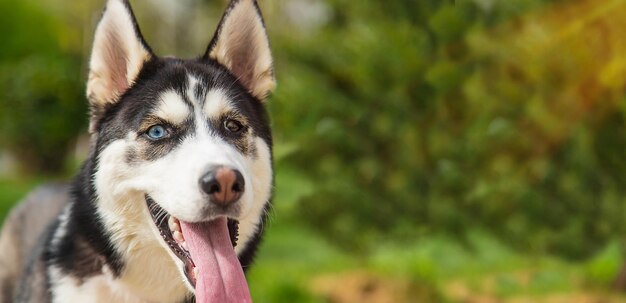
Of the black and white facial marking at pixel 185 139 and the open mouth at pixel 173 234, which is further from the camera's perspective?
the open mouth at pixel 173 234

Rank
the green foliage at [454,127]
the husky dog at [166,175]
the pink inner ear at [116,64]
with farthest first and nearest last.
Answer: the green foliage at [454,127], the pink inner ear at [116,64], the husky dog at [166,175]

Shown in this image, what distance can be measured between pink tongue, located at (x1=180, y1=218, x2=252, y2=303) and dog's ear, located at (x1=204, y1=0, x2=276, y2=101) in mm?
711

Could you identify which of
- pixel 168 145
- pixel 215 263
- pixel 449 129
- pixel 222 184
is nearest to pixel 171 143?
pixel 168 145

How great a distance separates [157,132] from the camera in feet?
9.09

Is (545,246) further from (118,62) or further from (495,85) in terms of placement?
(118,62)

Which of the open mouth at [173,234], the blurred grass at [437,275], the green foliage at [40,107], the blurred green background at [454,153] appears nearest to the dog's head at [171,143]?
the open mouth at [173,234]

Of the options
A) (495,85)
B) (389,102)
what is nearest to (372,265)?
(389,102)

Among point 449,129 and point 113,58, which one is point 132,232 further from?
point 449,129

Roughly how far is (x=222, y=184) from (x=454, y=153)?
12.1 ft

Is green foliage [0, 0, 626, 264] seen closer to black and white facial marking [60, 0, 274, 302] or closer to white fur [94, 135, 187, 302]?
black and white facial marking [60, 0, 274, 302]

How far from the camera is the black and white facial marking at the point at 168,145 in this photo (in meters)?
2.57

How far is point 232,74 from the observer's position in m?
3.14

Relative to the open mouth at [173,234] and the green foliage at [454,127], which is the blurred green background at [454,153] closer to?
the green foliage at [454,127]

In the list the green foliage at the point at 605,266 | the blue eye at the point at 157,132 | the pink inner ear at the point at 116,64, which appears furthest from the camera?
the green foliage at the point at 605,266
